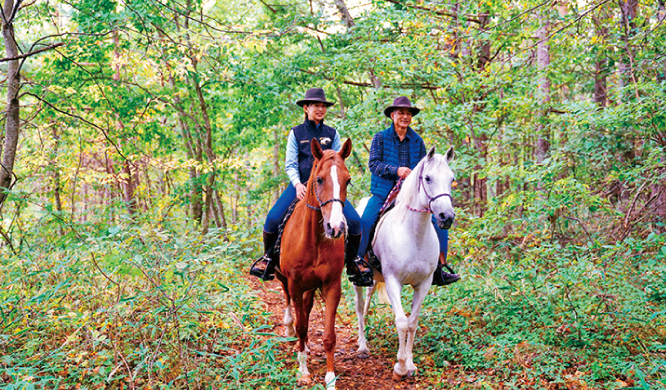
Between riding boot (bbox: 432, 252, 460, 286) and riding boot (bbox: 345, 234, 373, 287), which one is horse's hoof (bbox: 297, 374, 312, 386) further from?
riding boot (bbox: 432, 252, 460, 286)

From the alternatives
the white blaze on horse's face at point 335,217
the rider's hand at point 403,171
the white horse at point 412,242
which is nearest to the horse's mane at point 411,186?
the white horse at point 412,242

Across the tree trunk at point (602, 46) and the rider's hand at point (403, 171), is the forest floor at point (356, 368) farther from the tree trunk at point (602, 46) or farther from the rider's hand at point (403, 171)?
the tree trunk at point (602, 46)

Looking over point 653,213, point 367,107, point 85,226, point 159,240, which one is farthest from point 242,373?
point 367,107

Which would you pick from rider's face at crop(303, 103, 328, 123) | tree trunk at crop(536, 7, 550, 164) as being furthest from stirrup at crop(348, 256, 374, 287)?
tree trunk at crop(536, 7, 550, 164)

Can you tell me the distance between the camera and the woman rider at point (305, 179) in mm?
5035

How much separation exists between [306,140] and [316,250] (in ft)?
5.01

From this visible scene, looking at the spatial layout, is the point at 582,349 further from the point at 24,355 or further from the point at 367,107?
the point at 367,107

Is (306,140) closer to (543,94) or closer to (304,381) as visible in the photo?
(304,381)

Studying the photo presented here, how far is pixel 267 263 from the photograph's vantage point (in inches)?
204

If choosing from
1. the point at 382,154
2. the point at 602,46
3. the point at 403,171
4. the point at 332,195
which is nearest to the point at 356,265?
the point at 403,171

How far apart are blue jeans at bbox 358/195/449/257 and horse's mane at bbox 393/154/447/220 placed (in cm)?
59

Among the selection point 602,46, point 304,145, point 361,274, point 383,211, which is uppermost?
point 602,46

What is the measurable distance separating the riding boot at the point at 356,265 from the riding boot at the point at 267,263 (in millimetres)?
935

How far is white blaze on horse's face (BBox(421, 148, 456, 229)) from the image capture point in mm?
4246
